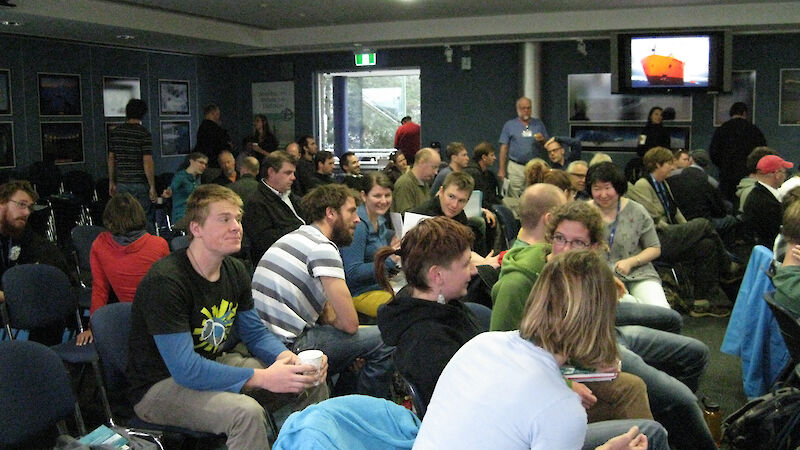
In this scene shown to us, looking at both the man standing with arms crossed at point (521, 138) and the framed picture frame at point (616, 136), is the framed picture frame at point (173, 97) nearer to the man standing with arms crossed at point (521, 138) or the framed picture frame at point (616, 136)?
the man standing with arms crossed at point (521, 138)

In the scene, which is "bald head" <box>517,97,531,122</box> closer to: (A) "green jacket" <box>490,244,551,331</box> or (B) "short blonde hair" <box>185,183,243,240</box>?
(A) "green jacket" <box>490,244,551,331</box>

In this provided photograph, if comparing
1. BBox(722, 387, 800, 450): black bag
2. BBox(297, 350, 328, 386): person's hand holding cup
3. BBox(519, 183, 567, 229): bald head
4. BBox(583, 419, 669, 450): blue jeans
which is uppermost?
BBox(519, 183, 567, 229): bald head

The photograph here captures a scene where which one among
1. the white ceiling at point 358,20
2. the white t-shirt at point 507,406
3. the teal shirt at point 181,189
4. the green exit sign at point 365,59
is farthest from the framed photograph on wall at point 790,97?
the white t-shirt at point 507,406

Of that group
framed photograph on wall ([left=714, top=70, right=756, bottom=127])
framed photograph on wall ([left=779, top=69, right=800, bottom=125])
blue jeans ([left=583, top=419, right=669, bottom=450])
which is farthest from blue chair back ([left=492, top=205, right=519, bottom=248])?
framed photograph on wall ([left=779, top=69, right=800, bottom=125])

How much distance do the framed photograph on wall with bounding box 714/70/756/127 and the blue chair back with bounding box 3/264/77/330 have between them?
934 centimetres

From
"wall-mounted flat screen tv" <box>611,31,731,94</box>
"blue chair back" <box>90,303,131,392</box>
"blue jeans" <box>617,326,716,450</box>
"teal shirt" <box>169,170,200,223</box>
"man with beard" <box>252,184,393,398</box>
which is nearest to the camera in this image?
"blue jeans" <box>617,326,716,450</box>

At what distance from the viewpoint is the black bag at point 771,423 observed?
11.1ft

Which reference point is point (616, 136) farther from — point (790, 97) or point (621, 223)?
point (621, 223)

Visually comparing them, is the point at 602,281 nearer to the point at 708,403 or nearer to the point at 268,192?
the point at 708,403

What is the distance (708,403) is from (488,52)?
351 inches

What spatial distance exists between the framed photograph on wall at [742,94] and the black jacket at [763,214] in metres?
5.52

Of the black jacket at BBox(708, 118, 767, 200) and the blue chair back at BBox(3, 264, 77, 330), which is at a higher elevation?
the black jacket at BBox(708, 118, 767, 200)

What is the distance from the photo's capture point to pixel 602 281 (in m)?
1.93

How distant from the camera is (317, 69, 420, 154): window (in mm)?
13672
